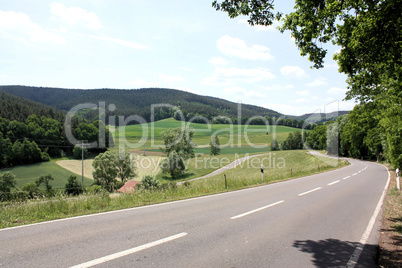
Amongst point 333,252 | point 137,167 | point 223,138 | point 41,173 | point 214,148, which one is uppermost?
point 223,138

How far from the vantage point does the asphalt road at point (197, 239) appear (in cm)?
434

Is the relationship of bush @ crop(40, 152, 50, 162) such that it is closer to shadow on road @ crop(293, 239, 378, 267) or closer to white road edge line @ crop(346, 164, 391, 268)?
white road edge line @ crop(346, 164, 391, 268)

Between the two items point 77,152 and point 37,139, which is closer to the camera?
point 77,152

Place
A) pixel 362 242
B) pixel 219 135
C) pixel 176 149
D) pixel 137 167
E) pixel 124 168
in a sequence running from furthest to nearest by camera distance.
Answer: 1. pixel 219 135
2. pixel 137 167
3. pixel 176 149
4. pixel 124 168
5. pixel 362 242

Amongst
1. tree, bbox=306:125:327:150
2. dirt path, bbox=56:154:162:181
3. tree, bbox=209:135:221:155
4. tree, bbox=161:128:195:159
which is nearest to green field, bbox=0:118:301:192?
dirt path, bbox=56:154:162:181

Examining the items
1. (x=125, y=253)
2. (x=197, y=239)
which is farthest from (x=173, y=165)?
(x=125, y=253)

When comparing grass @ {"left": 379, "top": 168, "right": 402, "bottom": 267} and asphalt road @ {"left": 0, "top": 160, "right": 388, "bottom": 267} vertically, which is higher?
asphalt road @ {"left": 0, "top": 160, "right": 388, "bottom": 267}

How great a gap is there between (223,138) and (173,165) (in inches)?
1886

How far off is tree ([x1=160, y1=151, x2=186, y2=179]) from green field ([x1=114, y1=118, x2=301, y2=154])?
73.5ft

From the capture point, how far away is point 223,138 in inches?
3900

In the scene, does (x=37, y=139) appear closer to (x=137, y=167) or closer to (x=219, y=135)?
(x=137, y=167)

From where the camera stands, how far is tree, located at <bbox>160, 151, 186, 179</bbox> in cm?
5347

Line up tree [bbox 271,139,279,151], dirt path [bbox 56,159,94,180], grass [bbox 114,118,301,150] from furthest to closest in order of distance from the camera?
1. tree [bbox 271,139,279,151]
2. grass [bbox 114,118,301,150]
3. dirt path [bbox 56,159,94,180]

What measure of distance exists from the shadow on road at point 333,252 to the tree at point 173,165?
159 ft
